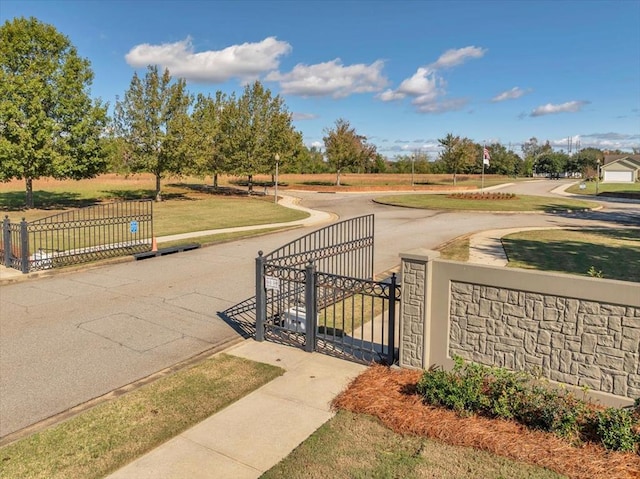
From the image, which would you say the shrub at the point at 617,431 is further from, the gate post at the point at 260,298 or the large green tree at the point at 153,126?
the large green tree at the point at 153,126

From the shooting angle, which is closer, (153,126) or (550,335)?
(550,335)

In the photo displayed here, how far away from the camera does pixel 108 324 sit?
859 centimetres

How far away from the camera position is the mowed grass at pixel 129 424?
4414 millimetres

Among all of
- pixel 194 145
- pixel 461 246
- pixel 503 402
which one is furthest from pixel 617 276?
pixel 194 145

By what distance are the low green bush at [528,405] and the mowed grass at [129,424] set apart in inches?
91.9

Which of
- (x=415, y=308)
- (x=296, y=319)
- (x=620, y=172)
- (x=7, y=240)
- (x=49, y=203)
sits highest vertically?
(x=620, y=172)

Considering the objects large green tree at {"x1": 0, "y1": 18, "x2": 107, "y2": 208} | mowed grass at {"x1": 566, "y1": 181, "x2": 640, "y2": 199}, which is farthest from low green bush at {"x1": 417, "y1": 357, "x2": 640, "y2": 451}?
mowed grass at {"x1": 566, "y1": 181, "x2": 640, "y2": 199}

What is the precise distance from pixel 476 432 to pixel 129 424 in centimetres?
367

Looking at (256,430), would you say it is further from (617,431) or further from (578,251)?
(578,251)

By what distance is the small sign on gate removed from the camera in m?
7.53

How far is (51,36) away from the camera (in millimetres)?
26891

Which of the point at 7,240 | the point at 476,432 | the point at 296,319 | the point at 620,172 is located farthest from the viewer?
the point at 620,172

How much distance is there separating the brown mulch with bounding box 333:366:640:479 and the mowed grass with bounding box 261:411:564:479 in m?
0.10

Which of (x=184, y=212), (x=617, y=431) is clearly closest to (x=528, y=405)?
(x=617, y=431)
